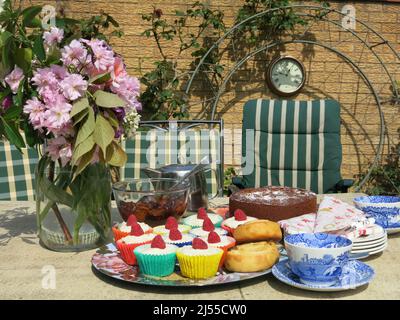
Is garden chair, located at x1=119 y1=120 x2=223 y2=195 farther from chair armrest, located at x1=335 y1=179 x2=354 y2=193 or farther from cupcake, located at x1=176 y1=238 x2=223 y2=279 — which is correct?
cupcake, located at x1=176 y1=238 x2=223 y2=279

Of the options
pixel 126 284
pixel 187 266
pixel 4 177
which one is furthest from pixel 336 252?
pixel 4 177

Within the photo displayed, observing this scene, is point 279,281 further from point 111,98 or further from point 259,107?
point 259,107

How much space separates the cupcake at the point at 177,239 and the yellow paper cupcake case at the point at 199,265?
8 cm

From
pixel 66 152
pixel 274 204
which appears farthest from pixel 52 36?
pixel 274 204

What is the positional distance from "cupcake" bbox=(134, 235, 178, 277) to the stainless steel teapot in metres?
0.40

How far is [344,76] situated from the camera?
4.03 m

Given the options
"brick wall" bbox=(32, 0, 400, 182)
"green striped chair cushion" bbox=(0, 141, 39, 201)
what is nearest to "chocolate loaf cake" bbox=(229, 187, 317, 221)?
"green striped chair cushion" bbox=(0, 141, 39, 201)

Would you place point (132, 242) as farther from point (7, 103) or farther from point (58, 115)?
point (7, 103)

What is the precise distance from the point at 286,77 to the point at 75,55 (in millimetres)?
3114

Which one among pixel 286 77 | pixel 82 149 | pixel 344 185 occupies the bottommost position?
pixel 344 185

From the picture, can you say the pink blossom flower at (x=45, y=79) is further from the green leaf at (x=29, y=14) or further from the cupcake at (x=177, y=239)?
the cupcake at (x=177, y=239)

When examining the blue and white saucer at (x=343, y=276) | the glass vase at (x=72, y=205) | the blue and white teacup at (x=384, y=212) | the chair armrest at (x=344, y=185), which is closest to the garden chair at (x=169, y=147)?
the chair armrest at (x=344, y=185)

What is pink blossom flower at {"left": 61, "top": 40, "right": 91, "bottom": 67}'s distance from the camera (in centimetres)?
101

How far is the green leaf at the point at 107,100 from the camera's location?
1.01 m
